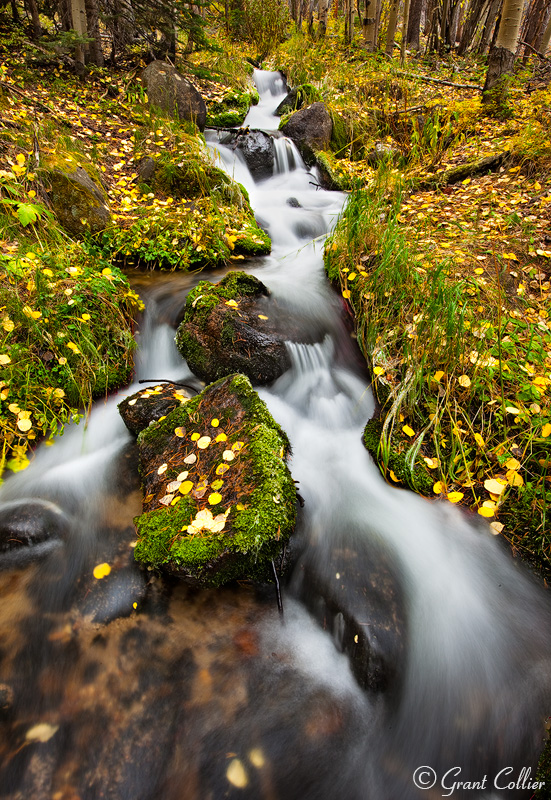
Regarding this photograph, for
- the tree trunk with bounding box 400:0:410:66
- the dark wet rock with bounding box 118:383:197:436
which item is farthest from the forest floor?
the tree trunk with bounding box 400:0:410:66

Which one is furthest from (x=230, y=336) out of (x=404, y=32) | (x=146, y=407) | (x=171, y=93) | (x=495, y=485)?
(x=404, y=32)

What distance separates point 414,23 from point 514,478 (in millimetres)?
16799

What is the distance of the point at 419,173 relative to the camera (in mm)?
6086

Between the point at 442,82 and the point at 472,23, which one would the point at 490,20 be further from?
the point at 442,82

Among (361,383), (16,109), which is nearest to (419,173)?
(361,383)

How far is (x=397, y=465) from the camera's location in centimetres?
284

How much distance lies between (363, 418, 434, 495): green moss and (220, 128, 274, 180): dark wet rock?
5.90 m

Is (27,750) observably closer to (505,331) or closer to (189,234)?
(505,331)

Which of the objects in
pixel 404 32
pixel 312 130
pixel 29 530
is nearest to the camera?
pixel 29 530

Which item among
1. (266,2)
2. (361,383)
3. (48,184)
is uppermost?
(266,2)

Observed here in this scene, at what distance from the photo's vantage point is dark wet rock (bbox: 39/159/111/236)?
4238mm

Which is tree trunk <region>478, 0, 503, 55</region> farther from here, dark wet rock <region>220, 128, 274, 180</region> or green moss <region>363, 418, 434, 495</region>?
green moss <region>363, 418, 434, 495</region>

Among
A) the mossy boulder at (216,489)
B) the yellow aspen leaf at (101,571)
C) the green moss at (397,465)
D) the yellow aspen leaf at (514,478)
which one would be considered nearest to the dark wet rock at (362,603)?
the mossy boulder at (216,489)

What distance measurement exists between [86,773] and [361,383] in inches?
123
